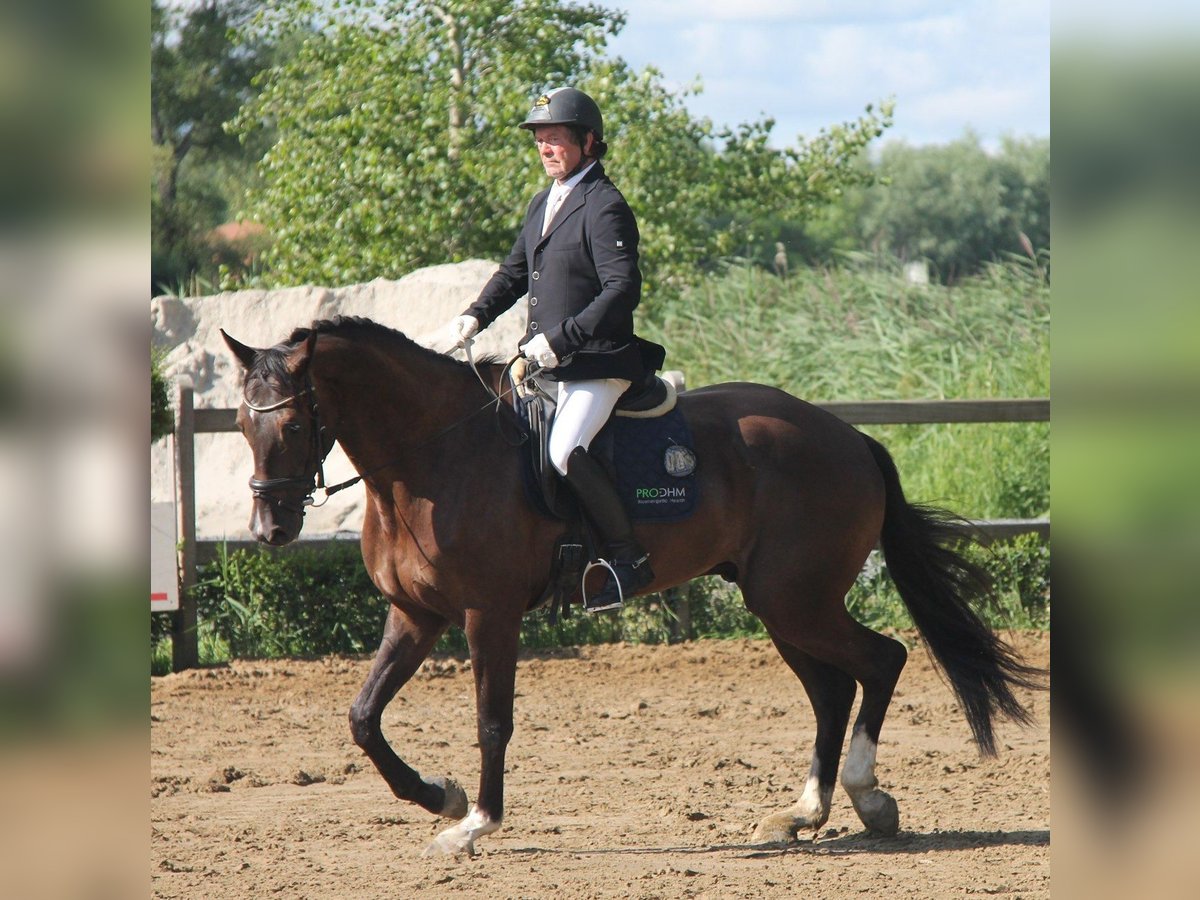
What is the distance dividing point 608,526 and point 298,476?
1.14m

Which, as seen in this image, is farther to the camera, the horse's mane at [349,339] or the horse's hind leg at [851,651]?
the horse's hind leg at [851,651]

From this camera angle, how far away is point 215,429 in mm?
8906

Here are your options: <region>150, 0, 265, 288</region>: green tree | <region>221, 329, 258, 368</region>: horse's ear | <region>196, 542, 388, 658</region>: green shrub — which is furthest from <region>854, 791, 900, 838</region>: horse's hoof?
<region>150, 0, 265, 288</region>: green tree

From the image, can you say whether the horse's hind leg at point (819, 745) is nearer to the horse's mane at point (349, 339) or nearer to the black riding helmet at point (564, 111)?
the horse's mane at point (349, 339)

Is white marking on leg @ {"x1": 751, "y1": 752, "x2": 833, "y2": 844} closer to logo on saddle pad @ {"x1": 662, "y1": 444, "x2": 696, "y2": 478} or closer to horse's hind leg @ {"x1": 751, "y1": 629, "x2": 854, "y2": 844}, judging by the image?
horse's hind leg @ {"x1": 751, "y1": 629, "x2": 854, "y2": 844}

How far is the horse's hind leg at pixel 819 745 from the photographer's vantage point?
5141 mm

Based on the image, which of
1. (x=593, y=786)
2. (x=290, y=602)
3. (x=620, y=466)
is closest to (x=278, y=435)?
(x=620, y=466)

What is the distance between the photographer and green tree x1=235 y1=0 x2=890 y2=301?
13492 millimetres

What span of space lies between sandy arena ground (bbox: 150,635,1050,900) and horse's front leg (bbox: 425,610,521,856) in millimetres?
106

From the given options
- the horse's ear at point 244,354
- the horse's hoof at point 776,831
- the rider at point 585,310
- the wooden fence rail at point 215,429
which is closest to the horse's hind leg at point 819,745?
the horse's hoof at point 776,831

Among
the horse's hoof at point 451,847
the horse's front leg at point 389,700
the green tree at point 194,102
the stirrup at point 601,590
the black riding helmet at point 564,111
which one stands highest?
the green tree at point 194,102

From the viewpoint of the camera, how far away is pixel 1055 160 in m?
1.02

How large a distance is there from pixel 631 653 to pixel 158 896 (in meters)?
5.03

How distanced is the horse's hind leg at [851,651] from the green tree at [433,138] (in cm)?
838
